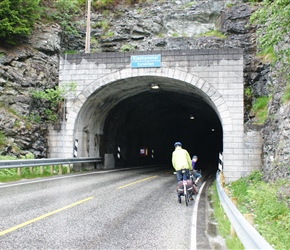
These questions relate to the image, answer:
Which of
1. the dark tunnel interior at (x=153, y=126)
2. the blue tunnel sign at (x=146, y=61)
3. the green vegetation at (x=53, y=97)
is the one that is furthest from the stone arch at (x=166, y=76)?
the dark tunnel interior at (x=153, y=126)

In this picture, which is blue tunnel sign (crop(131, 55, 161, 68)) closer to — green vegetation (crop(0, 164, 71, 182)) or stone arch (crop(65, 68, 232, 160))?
stone arch (crop(65, 68, 232, 160))

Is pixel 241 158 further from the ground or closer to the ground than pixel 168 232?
further from the ground

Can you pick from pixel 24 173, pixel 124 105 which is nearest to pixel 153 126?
pixel 124 105

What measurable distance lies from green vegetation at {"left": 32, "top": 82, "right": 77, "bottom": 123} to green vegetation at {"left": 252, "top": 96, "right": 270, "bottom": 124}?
32.6ft

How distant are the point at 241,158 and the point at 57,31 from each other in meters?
15.2

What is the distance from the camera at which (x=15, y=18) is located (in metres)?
17.8

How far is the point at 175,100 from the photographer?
81.3 ft

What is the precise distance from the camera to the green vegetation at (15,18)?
17.2 metres

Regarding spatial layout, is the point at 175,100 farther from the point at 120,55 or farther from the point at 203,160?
the point at 203,160

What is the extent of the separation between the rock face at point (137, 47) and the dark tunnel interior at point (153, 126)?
4304mm

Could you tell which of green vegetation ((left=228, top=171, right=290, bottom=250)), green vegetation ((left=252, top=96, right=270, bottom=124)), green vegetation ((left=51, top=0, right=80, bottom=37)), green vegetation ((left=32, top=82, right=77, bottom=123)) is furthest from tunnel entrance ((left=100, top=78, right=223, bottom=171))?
green vegetation ((left=228, top=171, right=290, bottom=250))

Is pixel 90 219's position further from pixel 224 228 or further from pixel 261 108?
pixel 261 108

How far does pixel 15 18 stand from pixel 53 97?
5.07 m

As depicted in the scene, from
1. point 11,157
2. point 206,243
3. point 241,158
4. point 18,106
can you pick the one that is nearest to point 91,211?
point 206,243
